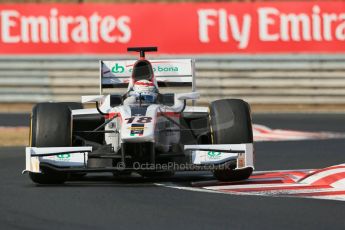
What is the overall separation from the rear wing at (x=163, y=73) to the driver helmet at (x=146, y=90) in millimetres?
883

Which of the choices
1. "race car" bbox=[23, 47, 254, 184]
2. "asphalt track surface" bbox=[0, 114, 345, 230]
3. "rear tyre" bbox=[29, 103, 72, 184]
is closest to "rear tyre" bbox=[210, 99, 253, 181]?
"race car" bbox=[23, 47, 254, 184]

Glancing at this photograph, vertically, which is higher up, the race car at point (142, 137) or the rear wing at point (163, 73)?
the rear wing at point (163, 73)

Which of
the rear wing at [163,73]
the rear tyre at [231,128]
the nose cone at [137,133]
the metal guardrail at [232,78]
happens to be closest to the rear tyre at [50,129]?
the nose cone at [137,133]

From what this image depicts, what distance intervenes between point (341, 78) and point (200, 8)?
10.2ft

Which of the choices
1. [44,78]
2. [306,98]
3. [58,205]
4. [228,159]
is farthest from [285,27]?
[58,205]

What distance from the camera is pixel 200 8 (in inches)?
942

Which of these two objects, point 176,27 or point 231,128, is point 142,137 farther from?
point 176,27

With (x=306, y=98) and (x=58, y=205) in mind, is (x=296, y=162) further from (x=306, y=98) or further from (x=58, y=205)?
(x=306, y=98)

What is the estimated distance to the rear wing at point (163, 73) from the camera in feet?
47.1

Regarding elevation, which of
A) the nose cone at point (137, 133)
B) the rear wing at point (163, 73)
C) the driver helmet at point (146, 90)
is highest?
the rear wing at point (163, 73)

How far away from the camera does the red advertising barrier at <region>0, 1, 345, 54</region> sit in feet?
76.9

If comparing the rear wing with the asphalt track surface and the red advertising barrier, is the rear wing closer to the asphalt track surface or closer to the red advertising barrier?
the asphalt track surface

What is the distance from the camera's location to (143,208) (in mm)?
10422

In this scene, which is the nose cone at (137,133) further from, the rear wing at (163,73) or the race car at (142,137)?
the rear wing at (163,73)
